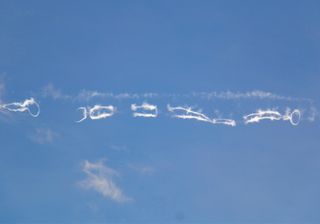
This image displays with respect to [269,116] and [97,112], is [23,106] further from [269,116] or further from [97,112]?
[269,116]

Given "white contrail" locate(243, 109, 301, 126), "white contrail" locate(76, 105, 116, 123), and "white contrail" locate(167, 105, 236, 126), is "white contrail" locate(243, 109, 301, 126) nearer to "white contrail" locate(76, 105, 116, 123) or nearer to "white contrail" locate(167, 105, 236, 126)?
"white contrail" locate(167, 105, 236, 126)

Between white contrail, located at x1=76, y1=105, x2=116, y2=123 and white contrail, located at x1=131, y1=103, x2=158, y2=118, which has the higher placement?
white contrail, located at x1=131, y1=103, x2=158, y2=118

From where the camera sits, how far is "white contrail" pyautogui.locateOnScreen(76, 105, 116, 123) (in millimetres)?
2473

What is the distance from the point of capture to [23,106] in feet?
8.10

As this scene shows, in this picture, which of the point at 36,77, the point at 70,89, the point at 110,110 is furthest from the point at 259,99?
the point at 36,77

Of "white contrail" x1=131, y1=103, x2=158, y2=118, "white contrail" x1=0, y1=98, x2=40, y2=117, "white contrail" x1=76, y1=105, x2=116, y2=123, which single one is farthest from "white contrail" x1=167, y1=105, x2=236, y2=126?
"white contrail" x1=0, y1=98, x2=40, y2=117

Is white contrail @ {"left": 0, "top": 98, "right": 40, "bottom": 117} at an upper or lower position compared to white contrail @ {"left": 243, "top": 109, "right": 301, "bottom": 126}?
lower

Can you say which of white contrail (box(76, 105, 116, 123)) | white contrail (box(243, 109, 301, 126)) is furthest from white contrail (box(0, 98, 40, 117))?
white contrail (box(243, 109, 301, 126))

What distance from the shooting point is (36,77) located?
8.07ft

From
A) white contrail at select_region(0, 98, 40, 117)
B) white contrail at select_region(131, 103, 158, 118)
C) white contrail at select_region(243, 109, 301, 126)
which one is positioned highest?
white contrail at select_region(243, 109, 301, 126)

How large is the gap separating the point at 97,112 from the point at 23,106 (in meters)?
0.33

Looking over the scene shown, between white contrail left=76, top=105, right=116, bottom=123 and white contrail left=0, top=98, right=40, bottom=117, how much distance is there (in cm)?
20

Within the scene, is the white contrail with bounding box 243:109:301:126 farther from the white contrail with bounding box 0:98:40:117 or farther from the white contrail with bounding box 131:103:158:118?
the white contrail with bounding box 0:98:40:117

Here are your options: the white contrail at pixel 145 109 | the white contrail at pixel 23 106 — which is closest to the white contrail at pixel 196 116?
the white contrail at pixel 145 109
